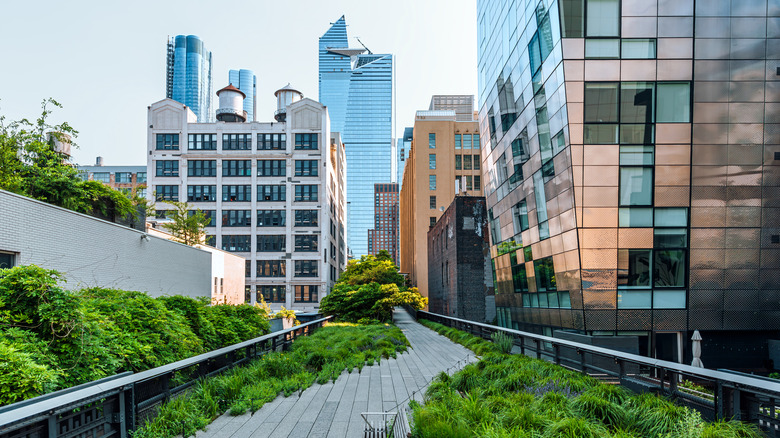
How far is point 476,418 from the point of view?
5.65m

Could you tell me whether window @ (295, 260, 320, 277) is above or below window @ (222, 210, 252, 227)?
below

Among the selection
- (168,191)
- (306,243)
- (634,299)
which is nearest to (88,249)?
(634,299)

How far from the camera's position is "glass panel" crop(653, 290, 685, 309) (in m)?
19.2

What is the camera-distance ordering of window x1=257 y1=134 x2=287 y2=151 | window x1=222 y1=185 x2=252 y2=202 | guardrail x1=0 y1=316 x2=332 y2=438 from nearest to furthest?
1. guardrail x1=0 y1=316 x2=332 y2=438
2. window x1=222 y1=185 x2=252 y2=202
3. window x1=257 y1=134 x2=287 y2=151

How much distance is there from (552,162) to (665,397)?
14.9 meters

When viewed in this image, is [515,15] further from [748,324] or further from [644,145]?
[748,324]

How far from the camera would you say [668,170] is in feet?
61.8

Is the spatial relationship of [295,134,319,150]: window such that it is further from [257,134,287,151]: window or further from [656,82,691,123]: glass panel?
[656,82,691,123]: glass panel

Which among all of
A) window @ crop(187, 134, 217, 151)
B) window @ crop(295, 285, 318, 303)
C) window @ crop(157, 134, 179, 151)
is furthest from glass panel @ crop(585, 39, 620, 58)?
window @ crop(157, 134, 179, 151)

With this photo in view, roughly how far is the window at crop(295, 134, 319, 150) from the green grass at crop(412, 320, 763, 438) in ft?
188

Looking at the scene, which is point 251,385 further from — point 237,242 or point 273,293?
point 237,242

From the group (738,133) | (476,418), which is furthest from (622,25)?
(476,418)

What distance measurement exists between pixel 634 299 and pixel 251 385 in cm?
1535

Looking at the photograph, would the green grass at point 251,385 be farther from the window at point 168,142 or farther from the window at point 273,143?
the window at point 168,142
